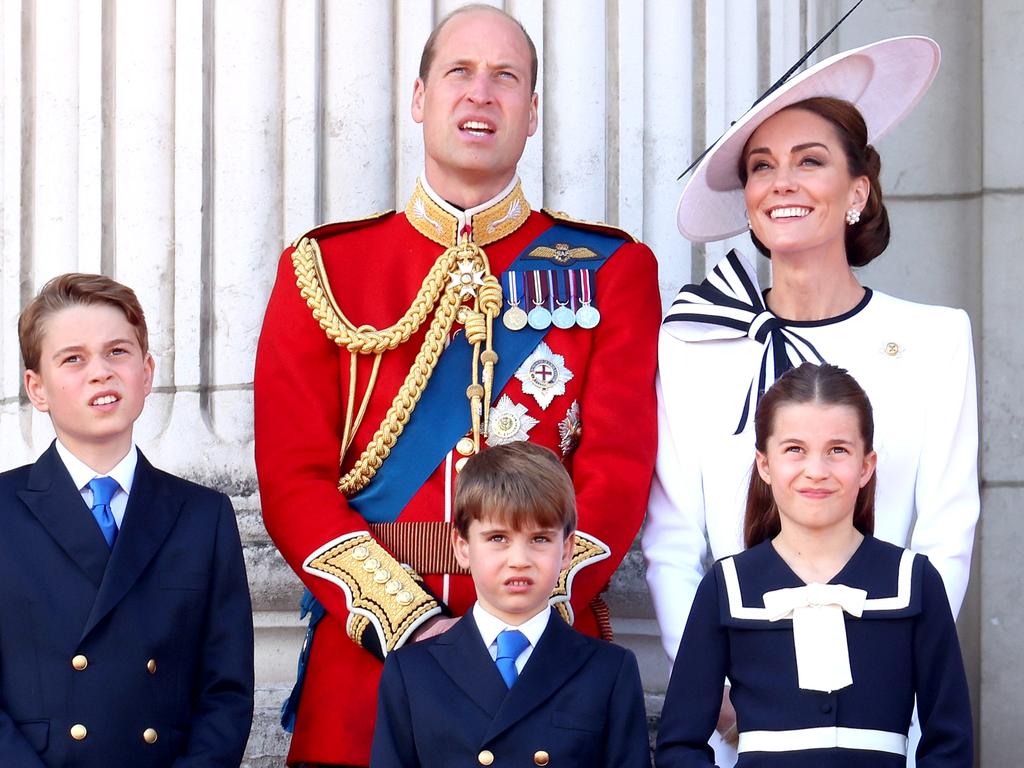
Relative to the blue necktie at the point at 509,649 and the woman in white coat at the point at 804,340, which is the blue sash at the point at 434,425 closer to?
the woman in white coat at the point at 804,340

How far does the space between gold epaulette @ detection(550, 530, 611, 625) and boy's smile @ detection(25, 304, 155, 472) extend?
2.88 feet

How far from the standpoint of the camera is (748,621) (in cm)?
327

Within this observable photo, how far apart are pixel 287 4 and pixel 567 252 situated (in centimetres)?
117

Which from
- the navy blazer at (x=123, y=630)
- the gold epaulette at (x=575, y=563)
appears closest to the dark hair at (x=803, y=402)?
the gold epaulette at (x=575, y=563)

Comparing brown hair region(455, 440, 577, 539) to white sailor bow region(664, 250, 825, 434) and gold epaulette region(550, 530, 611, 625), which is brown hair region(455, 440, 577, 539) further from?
white sailor bow region(664, 250, 825, 434)

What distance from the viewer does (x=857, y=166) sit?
3.88 meters

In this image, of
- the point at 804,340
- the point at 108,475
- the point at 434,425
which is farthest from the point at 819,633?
the point at 108,475

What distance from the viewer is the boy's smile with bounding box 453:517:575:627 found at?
10.8 feet

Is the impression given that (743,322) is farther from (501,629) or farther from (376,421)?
(501,629)

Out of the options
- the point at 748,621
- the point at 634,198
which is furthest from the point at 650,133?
the point at 748,621

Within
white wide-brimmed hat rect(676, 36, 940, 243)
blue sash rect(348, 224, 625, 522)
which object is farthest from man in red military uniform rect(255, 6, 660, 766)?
white wide-brimmed hat rect(676, 36, 940, 243)

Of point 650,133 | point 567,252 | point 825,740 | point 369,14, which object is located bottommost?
point 825,740

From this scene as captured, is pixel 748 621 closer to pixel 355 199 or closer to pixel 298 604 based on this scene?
pixel 298 604

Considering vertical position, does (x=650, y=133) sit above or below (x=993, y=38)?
below
